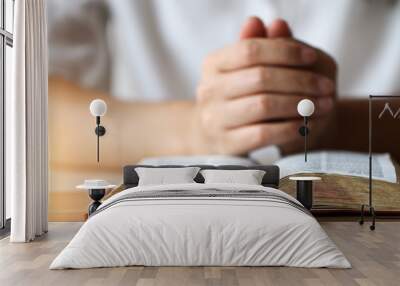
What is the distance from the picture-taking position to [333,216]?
7199mm

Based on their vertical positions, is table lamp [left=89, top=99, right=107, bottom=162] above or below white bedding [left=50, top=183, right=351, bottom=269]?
above

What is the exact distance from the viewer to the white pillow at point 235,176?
6.44m

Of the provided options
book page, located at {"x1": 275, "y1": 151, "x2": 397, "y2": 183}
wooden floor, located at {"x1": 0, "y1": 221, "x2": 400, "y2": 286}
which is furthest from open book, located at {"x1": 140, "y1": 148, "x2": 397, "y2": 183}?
wooden floor, located at {"x1": 0, "y1": 221, "x2": 400, "y2": 286}

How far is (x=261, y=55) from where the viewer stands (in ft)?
23.4

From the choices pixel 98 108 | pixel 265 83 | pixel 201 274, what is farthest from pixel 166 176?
pixel 201 274

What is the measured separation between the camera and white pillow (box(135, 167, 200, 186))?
648cm

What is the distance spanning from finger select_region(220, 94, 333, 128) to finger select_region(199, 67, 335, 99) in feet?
0.23

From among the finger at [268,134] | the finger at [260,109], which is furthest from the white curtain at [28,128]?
the finger at [268,134]

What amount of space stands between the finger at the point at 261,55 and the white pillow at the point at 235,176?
52.1 inches

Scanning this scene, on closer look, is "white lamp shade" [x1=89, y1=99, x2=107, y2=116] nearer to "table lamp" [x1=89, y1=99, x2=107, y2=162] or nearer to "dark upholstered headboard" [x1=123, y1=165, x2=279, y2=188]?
"table lamp" [x1=89, y1=99, x2=107, y2=162]

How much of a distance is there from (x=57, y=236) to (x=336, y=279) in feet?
9.97

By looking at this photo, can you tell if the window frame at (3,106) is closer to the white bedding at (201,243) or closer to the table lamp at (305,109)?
the white bedding at (201,243)

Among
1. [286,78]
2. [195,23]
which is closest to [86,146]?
[195,23]

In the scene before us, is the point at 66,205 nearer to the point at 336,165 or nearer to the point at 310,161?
the point at 310,161
